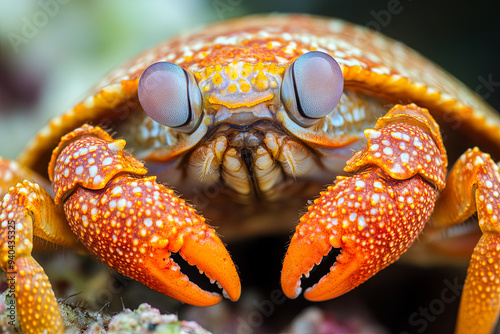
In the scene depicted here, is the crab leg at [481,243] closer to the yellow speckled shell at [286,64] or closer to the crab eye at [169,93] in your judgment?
the yellow speckled shell at [286,64]

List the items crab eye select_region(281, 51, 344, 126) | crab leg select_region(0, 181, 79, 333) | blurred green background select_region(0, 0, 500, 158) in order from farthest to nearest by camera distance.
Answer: blurred green background select_region(0, 0, 500, 158), crab eye select_region(281, 51, 344, 126), crab leg select_region(0, 181, 79, 333)

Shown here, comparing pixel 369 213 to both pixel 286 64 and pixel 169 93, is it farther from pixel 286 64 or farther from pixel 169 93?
pixel 169 93

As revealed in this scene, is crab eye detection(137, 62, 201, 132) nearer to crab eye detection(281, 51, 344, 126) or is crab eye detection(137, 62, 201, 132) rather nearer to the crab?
the crab

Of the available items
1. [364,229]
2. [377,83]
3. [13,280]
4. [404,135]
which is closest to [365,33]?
[377,83]

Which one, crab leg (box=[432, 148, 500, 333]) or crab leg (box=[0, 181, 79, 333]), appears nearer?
crab leg (box=[0, 181, 79, 333])

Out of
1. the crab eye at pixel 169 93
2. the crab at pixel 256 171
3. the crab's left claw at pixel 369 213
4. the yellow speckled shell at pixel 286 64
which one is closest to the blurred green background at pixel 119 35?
the yellow speckled shell at pixel 286 64

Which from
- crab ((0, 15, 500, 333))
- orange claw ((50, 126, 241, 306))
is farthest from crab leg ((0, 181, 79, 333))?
orange claw ((50, 126, 241, 306))
